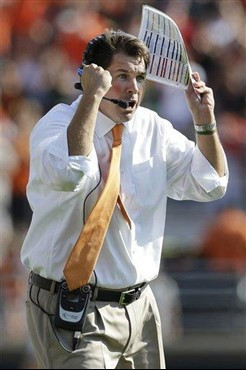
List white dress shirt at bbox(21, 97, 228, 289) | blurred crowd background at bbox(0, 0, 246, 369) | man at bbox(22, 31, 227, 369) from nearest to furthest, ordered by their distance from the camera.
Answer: white dress shirt at bbox(21, 97, 228, 289) → man at bbox(22, 31, 227, 369) → blurred crowd background at bbox(0, 0, 246, 369)

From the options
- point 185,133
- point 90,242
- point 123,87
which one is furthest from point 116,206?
point 185,133

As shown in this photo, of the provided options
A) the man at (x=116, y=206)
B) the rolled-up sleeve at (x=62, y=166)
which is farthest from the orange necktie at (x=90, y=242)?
the rolled-up sleeve at (x=62, y=166)

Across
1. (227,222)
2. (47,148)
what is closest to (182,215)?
(227,222)

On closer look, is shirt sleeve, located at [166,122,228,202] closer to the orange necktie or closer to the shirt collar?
the shirt collar

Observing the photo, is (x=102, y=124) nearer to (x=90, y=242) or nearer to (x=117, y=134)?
(x=117, y=134)

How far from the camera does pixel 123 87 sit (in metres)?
4.61

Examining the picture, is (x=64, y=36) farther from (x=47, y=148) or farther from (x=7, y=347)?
(x=47, y=148)

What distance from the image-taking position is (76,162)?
4.25 metres

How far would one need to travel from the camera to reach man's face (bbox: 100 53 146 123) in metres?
4.60

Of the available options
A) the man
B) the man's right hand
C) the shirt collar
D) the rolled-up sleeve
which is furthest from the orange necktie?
the man's right hand

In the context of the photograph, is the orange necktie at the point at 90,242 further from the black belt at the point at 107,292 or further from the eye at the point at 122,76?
the eye at the point at 122,76

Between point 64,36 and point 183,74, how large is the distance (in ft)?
16.5

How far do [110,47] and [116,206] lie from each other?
67cm

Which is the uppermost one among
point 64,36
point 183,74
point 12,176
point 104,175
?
point 183,74
